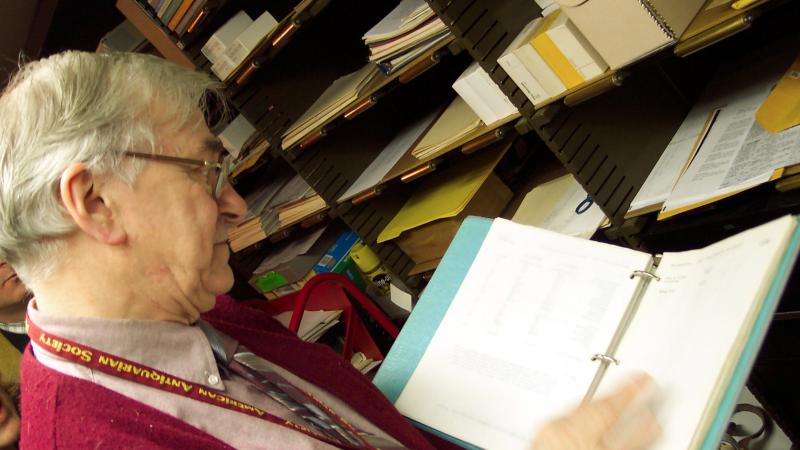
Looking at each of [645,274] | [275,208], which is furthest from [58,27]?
[645,274]

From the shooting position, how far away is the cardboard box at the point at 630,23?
1.14 m

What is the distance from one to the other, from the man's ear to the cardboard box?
Result: 881 millimetres

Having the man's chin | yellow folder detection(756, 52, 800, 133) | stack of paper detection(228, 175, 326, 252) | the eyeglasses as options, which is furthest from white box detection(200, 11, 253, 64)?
yellow folder detection(756, 52, 800, 133)

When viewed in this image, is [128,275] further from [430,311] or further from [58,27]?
[58,27]

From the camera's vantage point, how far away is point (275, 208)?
2545mm


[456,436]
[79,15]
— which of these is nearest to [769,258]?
[456,436]

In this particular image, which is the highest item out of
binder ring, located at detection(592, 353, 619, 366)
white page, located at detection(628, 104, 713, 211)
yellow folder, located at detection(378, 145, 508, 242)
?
yellow folder, located at detection(378, 145, 508, 242)

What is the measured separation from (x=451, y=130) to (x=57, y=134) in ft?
3.67

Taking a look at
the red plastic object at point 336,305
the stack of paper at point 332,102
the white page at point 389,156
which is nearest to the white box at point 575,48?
the stack of paper at point 332,102

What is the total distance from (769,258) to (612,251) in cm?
32

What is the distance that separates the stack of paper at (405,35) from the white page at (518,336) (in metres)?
0.64

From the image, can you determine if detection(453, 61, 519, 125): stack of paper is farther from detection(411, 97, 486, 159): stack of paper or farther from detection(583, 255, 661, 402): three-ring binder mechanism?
detection(583, 255, 661, 402): three-ring binder mechanism

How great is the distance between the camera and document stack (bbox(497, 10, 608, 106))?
4.26ft

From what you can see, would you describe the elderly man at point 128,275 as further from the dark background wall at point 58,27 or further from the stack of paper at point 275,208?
the dark background wall at point 58,27
